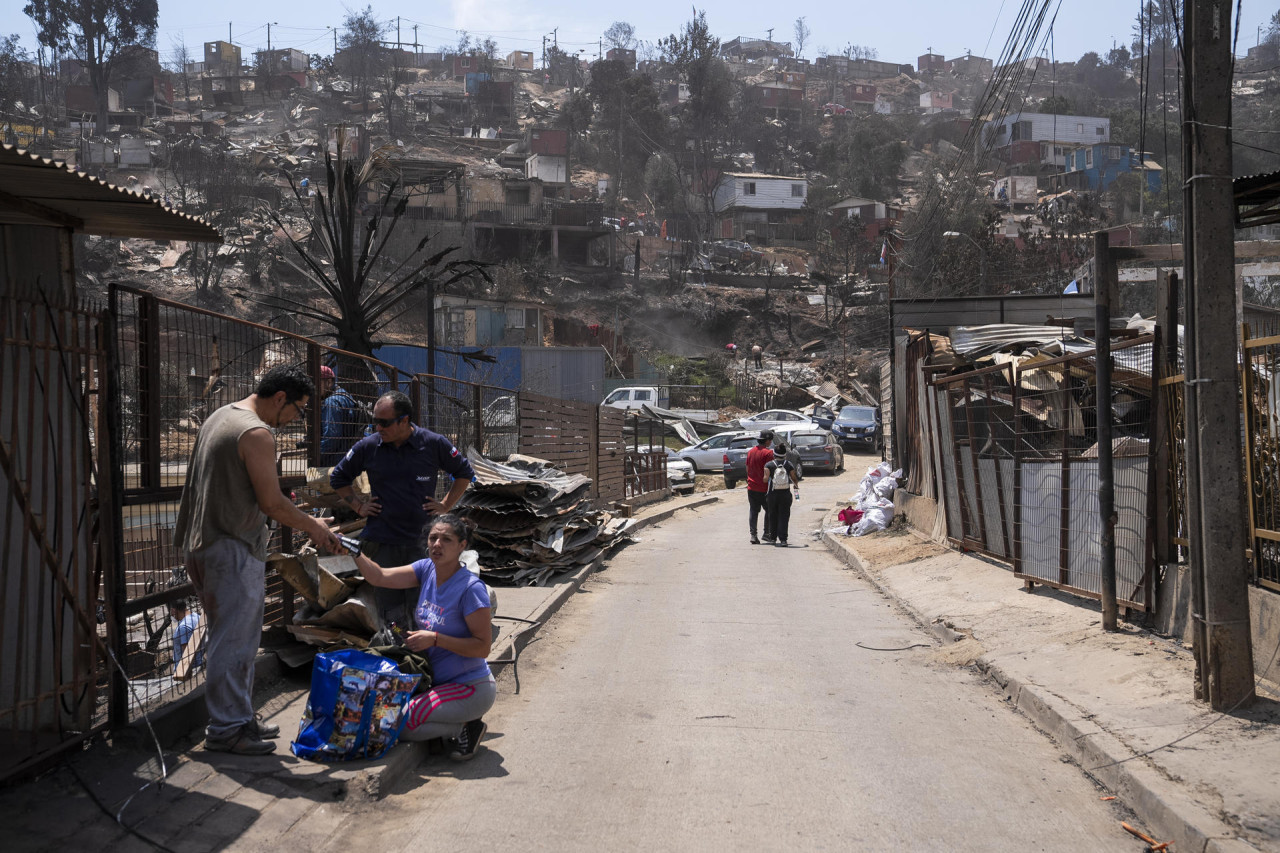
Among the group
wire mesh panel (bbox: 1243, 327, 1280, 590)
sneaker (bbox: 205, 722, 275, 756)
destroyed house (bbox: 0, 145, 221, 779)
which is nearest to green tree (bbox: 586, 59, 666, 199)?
wire mesh panel (bbox: 1243, 327, 1280, 590)

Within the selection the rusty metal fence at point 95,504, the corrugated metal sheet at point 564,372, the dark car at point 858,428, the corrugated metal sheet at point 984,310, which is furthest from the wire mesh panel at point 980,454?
the corrugated metal sheet at point 564,372

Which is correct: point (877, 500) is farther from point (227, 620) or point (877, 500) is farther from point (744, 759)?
point (227, 620)

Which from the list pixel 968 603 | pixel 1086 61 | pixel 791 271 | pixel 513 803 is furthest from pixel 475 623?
pixel 1086 61

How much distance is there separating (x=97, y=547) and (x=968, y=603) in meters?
8.05

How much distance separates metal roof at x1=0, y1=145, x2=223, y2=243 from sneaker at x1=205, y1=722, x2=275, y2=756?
2.57 metres

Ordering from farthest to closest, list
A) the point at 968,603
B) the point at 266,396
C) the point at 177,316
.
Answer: the point at 968,603, the point at 177,316, the point at 266,396

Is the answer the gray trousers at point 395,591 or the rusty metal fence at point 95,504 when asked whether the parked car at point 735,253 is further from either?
the rusty metal fence at point 95,504

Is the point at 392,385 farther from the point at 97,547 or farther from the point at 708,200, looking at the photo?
the point at 708,200

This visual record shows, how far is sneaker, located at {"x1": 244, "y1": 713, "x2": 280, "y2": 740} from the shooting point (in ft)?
16.6

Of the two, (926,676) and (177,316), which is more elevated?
(177,316)

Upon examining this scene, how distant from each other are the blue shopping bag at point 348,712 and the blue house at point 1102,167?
8615 cm

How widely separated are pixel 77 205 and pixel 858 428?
124 ft

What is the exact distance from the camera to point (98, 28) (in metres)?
85.1

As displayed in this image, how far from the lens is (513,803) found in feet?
15.8
